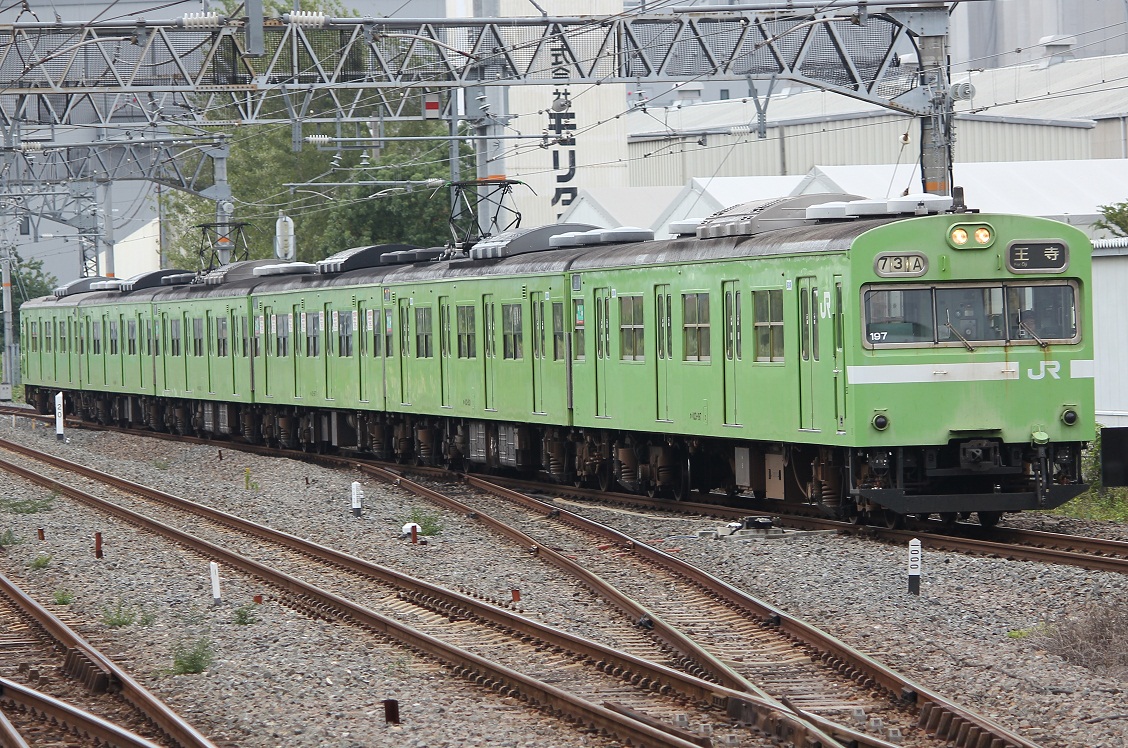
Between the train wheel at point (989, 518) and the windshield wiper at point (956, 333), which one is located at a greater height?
the windshield wiper at point (956, 333)

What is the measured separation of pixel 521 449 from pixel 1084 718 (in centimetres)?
1421

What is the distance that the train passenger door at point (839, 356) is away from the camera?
14.4m

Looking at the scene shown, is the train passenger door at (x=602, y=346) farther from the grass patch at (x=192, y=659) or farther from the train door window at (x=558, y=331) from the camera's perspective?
the grass patch at (x=192, y=659)

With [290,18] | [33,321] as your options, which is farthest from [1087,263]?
[33,321]

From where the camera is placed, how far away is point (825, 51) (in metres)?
24.1

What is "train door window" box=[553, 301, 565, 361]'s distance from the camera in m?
20.2

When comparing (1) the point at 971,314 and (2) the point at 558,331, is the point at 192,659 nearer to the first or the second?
(1) the point at 971,314

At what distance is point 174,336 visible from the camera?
34656mm

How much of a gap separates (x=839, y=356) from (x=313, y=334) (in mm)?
14873

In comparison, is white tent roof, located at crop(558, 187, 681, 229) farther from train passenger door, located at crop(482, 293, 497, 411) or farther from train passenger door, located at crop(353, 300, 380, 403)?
train passenger door, located at crop(482, 293, 497, 411)

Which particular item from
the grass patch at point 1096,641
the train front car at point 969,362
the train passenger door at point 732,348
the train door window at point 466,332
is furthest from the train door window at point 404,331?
the grass patch at point 1096,641

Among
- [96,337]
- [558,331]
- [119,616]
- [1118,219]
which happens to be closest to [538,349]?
[558,331]

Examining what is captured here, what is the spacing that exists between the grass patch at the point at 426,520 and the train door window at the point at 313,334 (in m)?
9.94

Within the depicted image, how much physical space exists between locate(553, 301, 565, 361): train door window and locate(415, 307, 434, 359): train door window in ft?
12.3
